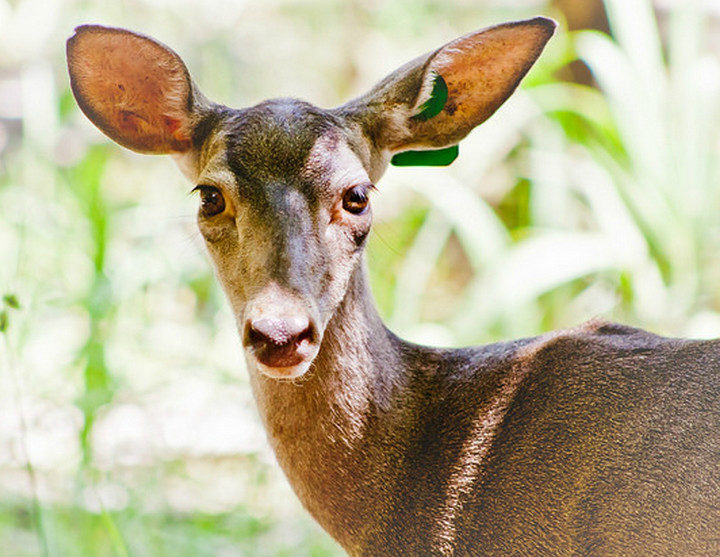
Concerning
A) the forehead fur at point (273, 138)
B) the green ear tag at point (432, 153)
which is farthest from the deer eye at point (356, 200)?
the green ear tag at point (432, 153)

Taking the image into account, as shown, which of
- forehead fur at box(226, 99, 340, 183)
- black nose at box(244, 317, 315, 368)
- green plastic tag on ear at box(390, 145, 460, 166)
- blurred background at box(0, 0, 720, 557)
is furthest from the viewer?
blurred background at box(0, 0, 720, 557)

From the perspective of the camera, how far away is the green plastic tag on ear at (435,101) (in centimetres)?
287

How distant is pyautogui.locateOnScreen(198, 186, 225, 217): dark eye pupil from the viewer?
2.60 meters

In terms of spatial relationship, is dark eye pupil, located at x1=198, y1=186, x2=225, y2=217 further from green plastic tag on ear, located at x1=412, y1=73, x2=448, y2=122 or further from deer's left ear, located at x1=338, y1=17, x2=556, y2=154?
green plastic tag on ear, located at x1=412, y1=73, x2=448, y2=122

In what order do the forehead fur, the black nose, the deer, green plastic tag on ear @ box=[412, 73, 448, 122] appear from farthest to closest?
green plastic tag on ear @ box=[412, 73, 448, 122] → the forehead fur → the deer → the black nose

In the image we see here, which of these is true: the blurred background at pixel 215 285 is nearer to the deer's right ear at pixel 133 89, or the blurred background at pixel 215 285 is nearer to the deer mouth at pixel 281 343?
the deer's right ear at pixel 133 89

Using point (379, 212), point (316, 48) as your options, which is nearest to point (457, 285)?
point (379, 212)

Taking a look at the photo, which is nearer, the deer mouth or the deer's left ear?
the deer mouth

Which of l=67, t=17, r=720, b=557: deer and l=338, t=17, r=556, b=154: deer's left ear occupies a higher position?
l=338, t=17, r=556, b=154: deer's left ear

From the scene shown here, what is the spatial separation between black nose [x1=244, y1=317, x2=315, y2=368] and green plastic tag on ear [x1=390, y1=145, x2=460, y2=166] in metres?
0.95

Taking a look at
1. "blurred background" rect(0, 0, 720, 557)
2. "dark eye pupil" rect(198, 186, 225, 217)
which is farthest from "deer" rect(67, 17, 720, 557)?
"blurred background" rect(0, 0, 720, 557)

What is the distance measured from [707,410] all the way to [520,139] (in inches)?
204

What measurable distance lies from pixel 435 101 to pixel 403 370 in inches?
31.3

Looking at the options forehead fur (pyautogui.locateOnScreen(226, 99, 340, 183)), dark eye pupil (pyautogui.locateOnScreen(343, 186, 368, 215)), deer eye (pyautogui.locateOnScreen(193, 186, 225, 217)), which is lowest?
deer eye (pyautogui.locateOnScreen(193, 186, 225, 217))
